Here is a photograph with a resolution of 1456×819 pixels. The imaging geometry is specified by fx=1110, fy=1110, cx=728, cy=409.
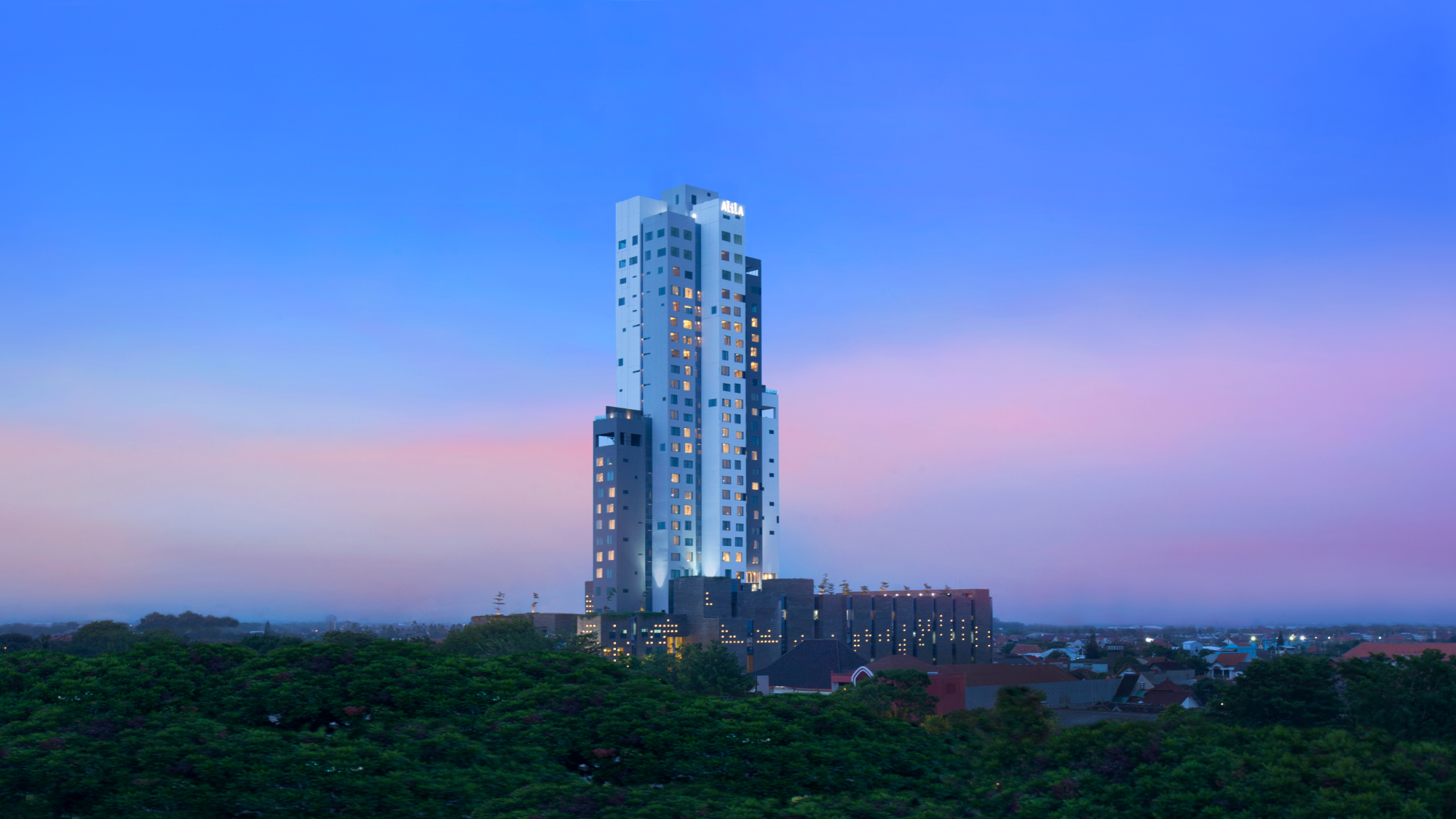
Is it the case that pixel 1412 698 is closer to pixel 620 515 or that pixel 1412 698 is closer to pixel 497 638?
pixel 497 638

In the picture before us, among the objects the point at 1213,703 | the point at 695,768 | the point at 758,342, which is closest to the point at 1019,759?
the point at 695,768

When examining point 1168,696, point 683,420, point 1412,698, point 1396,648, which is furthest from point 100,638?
point 1396,648

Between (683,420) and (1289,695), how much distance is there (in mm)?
109479

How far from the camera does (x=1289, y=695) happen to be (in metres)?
64.1

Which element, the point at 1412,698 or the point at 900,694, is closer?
the point at 1412,698

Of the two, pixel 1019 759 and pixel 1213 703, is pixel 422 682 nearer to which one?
pixel 1019 759

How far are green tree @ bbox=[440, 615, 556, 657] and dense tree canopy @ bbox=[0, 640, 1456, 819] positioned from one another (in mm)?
85727

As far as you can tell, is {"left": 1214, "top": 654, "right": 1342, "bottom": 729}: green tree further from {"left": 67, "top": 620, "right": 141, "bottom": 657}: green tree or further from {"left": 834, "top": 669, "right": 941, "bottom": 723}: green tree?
{"left": 67, "top": 620, "right": 141, "bottom": 657}: green tree

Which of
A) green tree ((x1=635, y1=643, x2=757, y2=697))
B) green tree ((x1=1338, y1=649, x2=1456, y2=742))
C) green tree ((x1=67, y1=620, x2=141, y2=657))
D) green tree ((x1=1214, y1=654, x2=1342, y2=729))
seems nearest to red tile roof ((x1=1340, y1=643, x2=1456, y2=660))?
green tree ((x1=635, y1=643, x2=757, y2=697))

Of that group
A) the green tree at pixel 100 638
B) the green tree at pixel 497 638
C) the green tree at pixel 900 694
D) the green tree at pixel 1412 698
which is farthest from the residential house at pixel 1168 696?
the green tree at pixel 100 638

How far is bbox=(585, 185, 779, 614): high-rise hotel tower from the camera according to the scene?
161250 millimetres

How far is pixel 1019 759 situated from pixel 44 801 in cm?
2230

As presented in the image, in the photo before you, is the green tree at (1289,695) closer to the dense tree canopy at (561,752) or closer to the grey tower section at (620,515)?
the dense tree canopy at (561,752)

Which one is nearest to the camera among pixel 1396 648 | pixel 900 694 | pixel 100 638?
pixel 900 694
